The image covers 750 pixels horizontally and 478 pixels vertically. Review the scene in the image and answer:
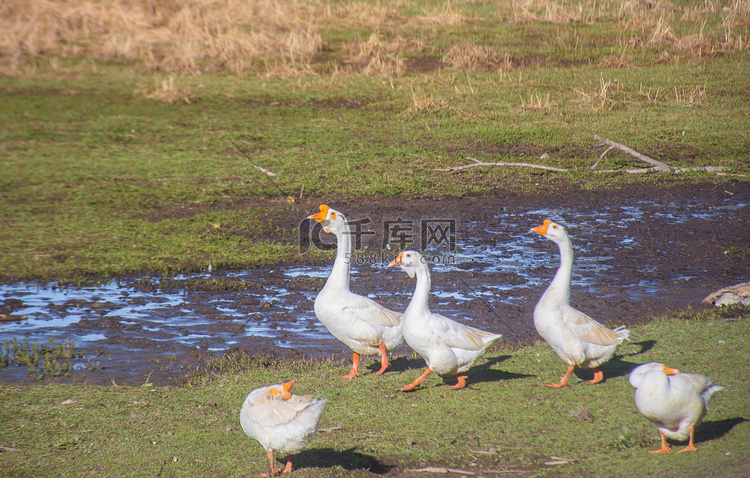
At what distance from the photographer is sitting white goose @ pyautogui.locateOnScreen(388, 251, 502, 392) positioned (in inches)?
223

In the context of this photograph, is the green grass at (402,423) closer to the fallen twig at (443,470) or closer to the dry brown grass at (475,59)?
the fallen twig at (443,470)

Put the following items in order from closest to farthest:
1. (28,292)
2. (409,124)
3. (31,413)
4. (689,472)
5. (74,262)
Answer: (689,472) < (31,413) < (28,292) < (74,262) < (409,124)

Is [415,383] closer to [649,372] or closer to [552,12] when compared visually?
[649,372]

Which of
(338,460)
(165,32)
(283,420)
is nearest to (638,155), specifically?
(338,460)

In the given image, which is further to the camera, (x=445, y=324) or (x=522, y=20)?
(x=522, y=20)

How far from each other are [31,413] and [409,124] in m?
12.4

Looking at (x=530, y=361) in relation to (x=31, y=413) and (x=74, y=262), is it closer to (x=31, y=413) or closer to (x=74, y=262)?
(x=31, y=413)

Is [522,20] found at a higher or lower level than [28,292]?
higher

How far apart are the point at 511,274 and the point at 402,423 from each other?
432 cm

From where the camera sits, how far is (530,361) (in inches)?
257

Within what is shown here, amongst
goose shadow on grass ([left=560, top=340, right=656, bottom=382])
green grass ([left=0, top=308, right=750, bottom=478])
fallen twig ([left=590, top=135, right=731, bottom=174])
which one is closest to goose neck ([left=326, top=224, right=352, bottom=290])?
green grass ([left=0, top=308, right=750, bottom=478])

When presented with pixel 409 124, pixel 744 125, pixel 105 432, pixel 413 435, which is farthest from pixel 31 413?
pixel 744 125

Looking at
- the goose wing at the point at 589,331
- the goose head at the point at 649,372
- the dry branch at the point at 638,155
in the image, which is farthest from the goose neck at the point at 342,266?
the dry branch at the point at 638,155

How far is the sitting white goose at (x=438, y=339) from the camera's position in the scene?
5668 millimetres
